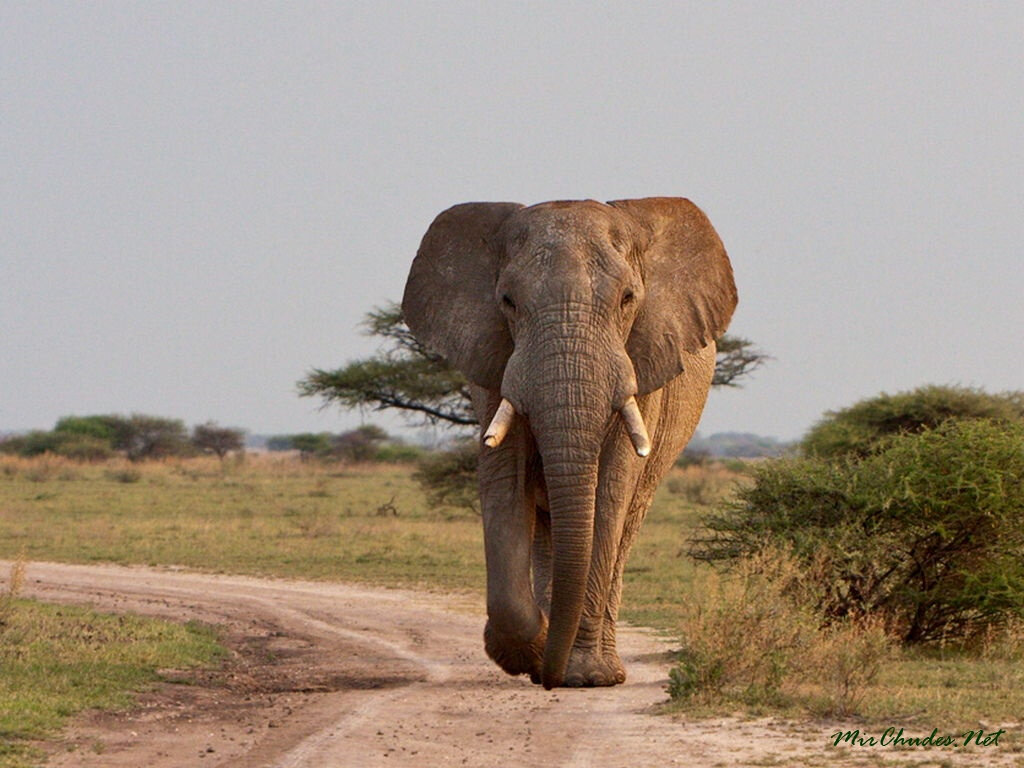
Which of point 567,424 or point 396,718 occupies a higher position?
point 567,424

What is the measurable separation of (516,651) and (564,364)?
173cm

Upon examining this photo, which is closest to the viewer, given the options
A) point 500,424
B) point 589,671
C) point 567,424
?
point 567,424

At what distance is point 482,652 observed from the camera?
12906 mm

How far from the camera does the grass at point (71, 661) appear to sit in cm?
877

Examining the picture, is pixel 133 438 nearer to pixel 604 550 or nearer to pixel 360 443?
pixel 360 443

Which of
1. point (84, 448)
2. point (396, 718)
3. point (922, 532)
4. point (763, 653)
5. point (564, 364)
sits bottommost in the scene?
point (396, 718)

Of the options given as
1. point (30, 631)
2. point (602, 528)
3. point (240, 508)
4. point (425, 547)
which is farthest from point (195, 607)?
point (240, 508)

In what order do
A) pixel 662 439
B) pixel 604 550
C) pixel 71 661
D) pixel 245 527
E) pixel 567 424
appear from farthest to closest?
1. pixel 245 527
2. pixel 662 439
3. pixel 71 661
4. pixel 604 550
5. pixel 567 424

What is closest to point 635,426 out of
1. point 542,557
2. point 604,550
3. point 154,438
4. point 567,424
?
point 567,424

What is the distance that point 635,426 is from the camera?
9062 millimetres

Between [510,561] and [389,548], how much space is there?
1487cm

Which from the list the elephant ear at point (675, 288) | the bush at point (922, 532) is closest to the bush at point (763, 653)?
the elephant ear at point (675, 288)

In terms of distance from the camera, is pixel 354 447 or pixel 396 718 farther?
pixel 354 447

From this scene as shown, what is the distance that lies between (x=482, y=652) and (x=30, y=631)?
3.45m
